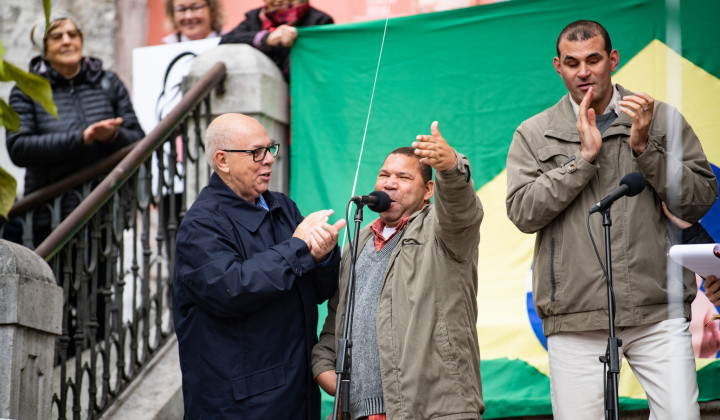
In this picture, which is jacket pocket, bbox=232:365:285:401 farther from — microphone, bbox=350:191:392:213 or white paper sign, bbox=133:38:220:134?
white paper sign, bbox=133:38:220:134

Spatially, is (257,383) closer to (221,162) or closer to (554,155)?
(221,162)

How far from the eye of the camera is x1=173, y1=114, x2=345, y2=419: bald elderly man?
3.50 m

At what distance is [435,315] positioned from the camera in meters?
3.48

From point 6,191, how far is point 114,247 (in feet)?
7.41

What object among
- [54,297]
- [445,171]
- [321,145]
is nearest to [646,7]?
[321,145]

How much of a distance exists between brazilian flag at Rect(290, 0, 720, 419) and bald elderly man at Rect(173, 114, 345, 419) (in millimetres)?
1456

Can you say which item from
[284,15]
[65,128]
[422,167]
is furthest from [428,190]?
[65,128]

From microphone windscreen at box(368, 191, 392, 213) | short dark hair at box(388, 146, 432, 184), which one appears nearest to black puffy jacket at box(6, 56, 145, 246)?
short dark hair at box(388, 146, 432, 184)

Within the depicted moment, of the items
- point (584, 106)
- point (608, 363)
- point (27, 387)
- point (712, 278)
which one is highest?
point (584, 106)

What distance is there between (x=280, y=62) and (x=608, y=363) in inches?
149

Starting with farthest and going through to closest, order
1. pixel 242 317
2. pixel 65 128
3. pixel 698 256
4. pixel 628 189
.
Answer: pixel 65 128
pixel 242 317
pixel 628 189
pixel 698 256

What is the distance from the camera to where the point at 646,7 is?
17.9 ft

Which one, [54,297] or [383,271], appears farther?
[54,297]

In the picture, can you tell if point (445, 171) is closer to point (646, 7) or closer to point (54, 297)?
point (54, 297)
